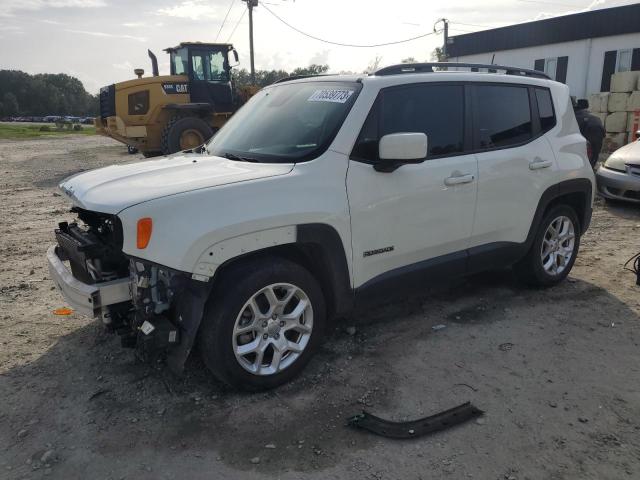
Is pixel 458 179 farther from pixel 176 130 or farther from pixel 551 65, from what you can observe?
pixel 551 65

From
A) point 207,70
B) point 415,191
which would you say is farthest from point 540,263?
point 207,70

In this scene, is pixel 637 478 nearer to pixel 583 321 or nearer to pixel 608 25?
pixel 583 321

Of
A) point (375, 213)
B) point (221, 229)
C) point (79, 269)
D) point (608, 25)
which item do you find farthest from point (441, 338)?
point (608, 25)

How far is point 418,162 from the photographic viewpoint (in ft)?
12.3

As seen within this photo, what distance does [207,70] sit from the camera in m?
14.8

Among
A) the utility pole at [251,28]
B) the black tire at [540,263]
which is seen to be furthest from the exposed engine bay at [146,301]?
the utility pole at [251,28]

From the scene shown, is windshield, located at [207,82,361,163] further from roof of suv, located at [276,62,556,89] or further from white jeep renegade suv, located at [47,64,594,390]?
roof of suv, located at [276,62,556,89]

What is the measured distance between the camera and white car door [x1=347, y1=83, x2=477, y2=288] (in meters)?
3.60

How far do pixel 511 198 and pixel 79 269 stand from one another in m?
3.32

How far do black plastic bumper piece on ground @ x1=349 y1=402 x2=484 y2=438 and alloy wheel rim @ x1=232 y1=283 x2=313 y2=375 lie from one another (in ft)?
1.96

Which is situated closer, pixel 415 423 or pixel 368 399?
pixel 415 423

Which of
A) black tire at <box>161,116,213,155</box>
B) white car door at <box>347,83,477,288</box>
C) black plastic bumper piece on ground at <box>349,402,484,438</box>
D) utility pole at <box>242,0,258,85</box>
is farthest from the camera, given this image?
utility pole at <box>242,0,258,85</box>

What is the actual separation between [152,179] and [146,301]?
2.67 ft

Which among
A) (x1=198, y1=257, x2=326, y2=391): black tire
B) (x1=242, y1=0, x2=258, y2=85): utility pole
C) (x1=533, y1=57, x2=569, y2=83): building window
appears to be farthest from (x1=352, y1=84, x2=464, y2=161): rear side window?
(x1=242, y1=0, x2=258, y2=85): utility pole
